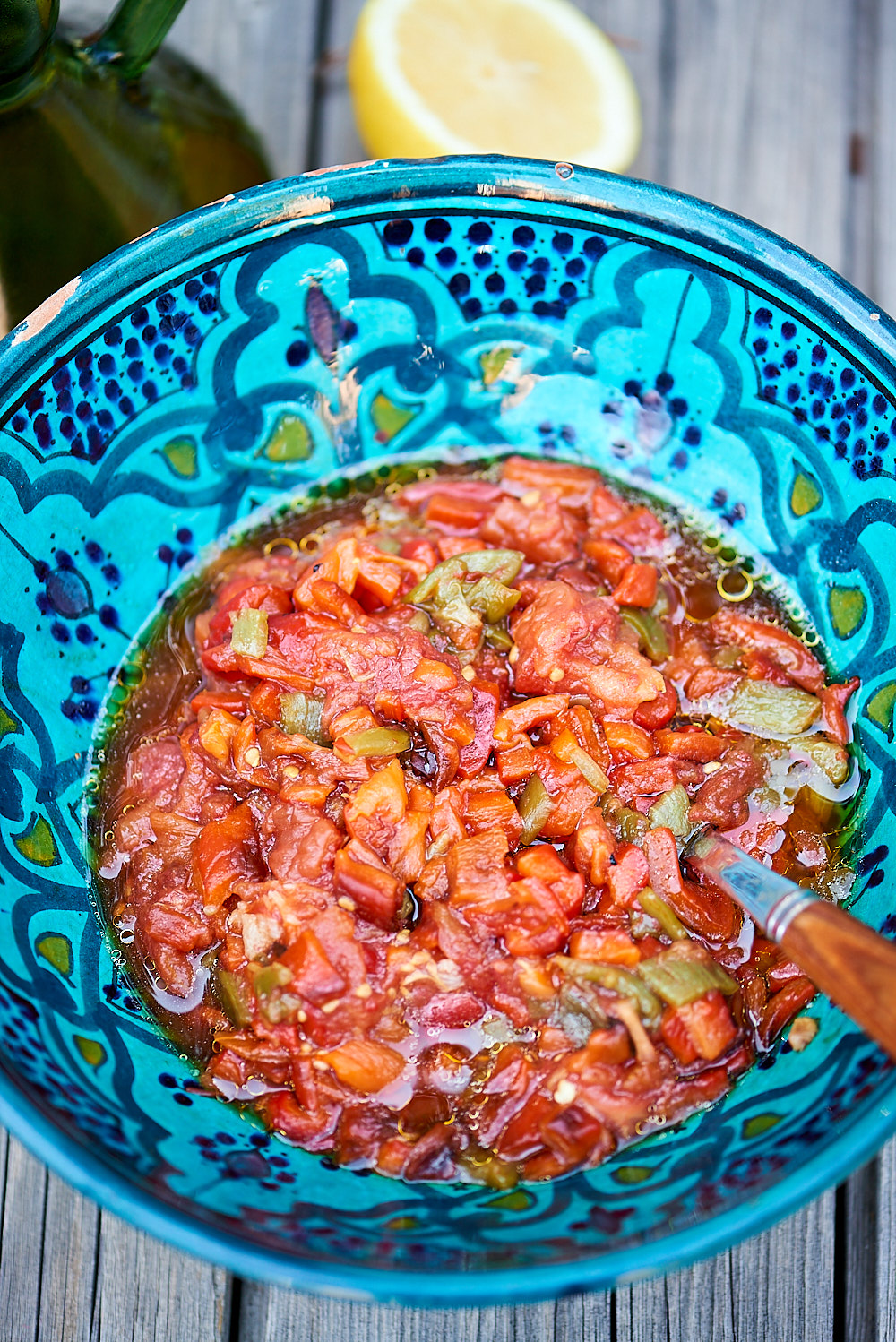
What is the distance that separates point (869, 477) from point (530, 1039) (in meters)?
1.60

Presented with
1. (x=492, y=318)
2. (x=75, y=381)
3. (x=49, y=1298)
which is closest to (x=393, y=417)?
(x=492, y=318)

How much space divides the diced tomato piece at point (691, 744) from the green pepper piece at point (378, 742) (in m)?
0.63

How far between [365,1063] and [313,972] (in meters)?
0.22

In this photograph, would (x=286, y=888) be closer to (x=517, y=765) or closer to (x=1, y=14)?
(x=517, y=765)

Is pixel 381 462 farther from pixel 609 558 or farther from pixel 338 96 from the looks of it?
pixel 338 96

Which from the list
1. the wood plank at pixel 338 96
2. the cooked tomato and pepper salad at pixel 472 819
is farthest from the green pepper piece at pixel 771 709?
the wood plank at pixel 338 96

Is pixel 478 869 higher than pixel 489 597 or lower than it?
lower

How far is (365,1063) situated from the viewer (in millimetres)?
2475

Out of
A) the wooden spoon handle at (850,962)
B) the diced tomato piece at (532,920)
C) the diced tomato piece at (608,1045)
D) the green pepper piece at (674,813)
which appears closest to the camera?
the wooden spoon handle at (850,962)

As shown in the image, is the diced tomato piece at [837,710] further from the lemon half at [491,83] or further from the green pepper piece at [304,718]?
the lemon half at [491,83]

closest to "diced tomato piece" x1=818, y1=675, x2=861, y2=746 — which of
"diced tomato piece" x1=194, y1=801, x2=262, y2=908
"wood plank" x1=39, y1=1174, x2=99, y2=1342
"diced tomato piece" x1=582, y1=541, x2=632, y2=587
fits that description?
"diced tomato piece" x1=582, y1=541, x2=632, y2=587

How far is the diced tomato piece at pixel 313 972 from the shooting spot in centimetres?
248

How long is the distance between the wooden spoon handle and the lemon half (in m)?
2.81

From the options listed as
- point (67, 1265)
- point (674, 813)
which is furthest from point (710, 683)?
point (67, 1265)
